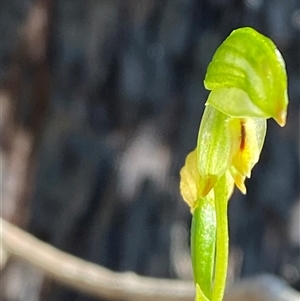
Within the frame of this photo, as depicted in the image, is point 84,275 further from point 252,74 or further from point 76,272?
point 252,74

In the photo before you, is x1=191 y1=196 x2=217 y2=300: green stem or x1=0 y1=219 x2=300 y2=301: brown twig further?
x1=0 y1=219 x2=300 y2=301: brown twig

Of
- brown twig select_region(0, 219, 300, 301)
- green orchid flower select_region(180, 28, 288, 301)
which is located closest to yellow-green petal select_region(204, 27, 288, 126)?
green orchid flower select_region(180, 28, 288, 301)

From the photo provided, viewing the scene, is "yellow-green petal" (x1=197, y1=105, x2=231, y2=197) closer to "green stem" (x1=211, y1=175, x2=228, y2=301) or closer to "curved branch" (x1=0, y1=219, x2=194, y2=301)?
"green stem" (x1=211, y1=175, x2=228, y2=301)

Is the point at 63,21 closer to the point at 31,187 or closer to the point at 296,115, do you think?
the point at 31,187

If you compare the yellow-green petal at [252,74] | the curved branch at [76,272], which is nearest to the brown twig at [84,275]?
the curved branch at [76,272]

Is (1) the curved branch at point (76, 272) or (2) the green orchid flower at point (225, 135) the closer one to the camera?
(2) the green orchid flower at point (225, 135)

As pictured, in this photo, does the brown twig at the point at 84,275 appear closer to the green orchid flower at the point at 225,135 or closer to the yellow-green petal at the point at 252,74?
the green orchid flower at the point at 225,135
